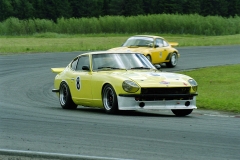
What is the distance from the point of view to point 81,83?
1457 cm

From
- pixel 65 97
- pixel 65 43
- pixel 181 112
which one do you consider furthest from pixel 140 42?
pixel 65 43

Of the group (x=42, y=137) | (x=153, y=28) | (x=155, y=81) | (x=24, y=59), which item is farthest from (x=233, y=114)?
(x=153, y=28)

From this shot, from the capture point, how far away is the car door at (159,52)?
94.2 feet

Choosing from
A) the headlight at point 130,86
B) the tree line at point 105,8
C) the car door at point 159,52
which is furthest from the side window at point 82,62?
the tree line at point 105,8

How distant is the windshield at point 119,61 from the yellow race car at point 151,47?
43.4 feet

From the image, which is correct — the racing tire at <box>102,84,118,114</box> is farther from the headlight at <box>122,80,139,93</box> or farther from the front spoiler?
the headlight at <box>122,80,139,93</box>

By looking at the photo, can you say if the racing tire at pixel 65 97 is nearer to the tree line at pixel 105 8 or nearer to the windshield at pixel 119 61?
the windshield at pixel 119 61

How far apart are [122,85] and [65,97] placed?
106 inches

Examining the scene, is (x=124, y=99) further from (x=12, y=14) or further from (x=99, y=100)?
(x=12, y=14)

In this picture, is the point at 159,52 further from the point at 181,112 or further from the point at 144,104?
the point at 144,104

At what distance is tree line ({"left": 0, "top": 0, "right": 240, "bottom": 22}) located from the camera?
10450 centimetres

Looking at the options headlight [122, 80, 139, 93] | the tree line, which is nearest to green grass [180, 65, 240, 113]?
headlight [122, 80, 139, 93]

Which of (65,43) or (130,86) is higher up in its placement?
(130,86)

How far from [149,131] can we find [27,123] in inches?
91.4
